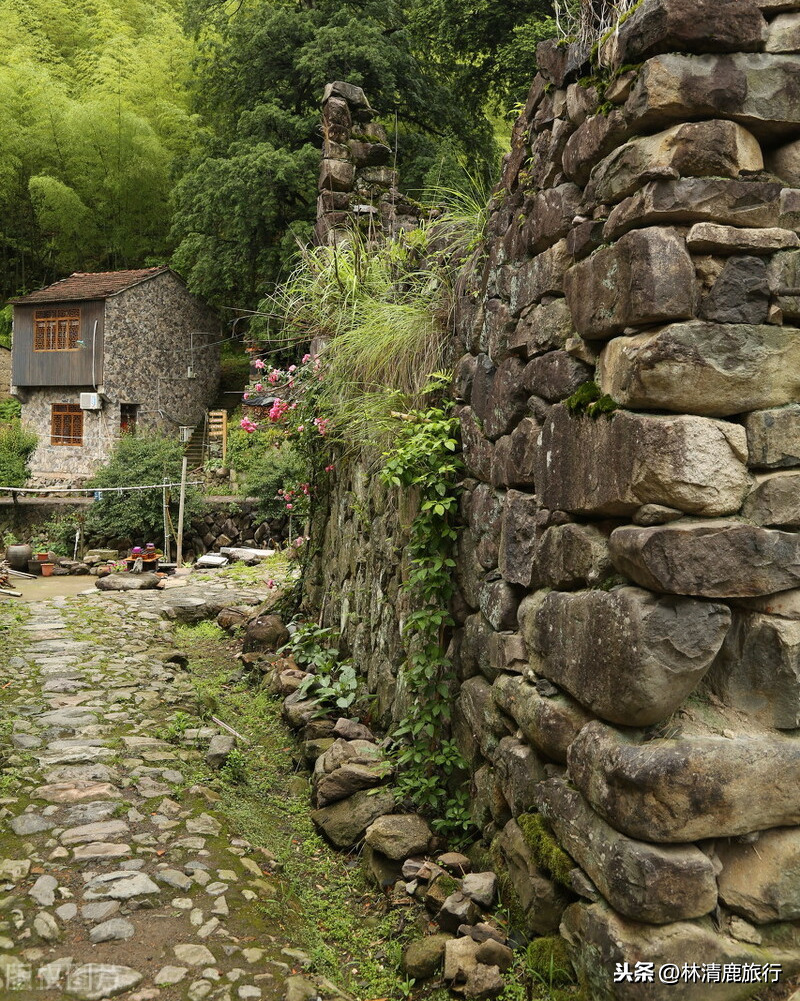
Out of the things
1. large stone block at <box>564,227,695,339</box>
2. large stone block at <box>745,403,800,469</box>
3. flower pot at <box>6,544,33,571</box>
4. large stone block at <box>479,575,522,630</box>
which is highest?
large stone block at <box>564,227,695,339</box>

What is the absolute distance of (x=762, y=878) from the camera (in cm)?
227

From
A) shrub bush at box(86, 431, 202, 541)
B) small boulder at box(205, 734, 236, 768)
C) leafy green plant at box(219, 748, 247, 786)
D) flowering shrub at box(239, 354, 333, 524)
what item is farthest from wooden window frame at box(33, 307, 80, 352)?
leafy green plant at box(219, 748, 247, 786)

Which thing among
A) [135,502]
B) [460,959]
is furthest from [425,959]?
[135,502]

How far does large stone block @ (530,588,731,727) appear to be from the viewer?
2213 mm

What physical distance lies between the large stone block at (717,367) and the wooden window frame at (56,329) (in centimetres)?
2452

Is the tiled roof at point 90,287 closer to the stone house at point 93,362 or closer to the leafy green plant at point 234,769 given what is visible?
the stone house at point 93,362

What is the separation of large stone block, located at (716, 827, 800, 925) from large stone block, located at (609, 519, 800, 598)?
0.73 m

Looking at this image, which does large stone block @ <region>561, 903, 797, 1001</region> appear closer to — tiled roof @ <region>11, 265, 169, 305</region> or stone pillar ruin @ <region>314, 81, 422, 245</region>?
stone pillar ruin @ <region>314, 81, 422, 245</region>

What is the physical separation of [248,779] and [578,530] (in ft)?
10.3

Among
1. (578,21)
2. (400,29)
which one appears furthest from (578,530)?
(400,29)

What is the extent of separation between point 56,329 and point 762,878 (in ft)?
84.9

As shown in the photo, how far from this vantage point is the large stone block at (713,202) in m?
2.23

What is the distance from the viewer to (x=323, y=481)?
23.8 ft

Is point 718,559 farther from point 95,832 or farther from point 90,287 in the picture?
point 90,287
